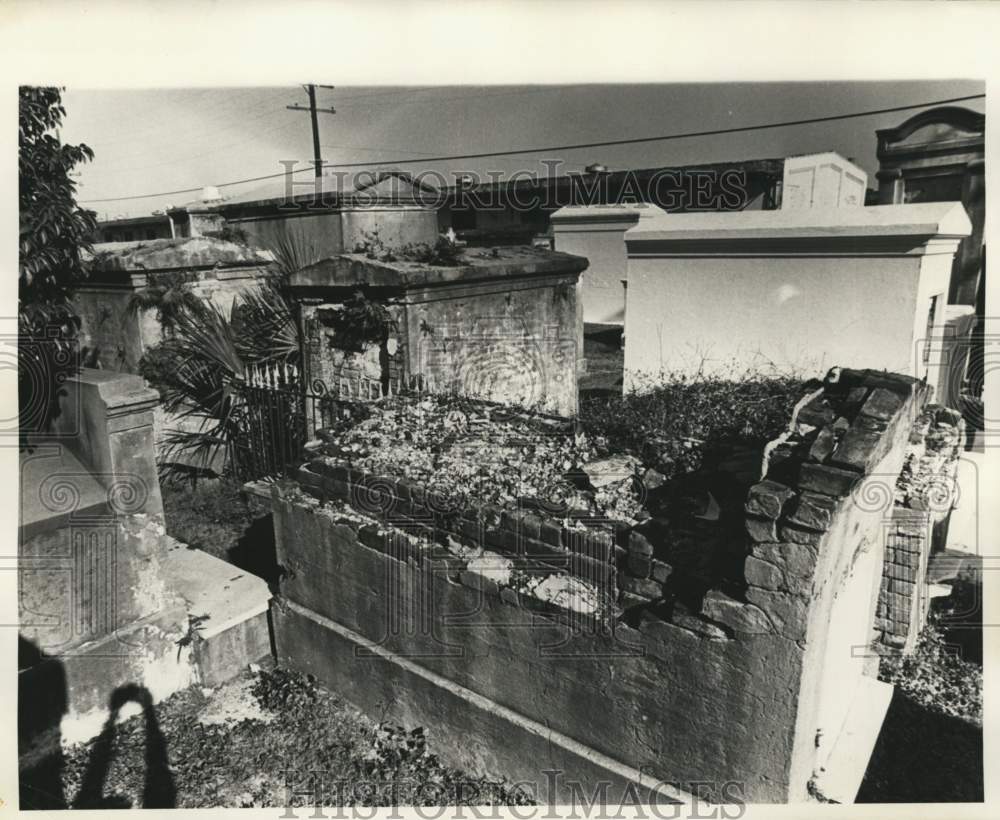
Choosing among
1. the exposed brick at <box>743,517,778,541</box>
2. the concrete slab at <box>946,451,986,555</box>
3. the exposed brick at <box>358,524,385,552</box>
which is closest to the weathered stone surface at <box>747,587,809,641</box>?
the exposed brick at <box>743,517,778,541</box>

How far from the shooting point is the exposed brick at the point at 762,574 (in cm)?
254

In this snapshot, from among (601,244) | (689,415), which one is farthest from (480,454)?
(601,244)

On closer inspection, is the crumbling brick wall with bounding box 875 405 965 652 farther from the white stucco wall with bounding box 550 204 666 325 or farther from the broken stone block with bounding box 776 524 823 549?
the white stucco wall with bounding box 550 204 666 325

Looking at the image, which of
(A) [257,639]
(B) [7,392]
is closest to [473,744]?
(A) [257,639]

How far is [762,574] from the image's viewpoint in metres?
2.56

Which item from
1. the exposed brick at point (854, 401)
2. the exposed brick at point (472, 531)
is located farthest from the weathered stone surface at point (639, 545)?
the exposed brick at point (854, 401)

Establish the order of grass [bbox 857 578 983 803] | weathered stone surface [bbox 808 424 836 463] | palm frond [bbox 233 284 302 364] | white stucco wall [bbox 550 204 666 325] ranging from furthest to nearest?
white stucco wall [bbox 550 204 666 325] < palm frond [bbox 233 284 302 364] < grass [bbox 857 578 983 803] < weathered stone surface [bbox 808 424 836 463]

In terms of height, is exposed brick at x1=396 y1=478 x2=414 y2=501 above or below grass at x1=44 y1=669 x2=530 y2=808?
above

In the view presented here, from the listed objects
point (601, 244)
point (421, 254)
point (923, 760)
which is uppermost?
point (601, 244)

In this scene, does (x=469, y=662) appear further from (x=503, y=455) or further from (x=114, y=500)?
(x=114, y=500)

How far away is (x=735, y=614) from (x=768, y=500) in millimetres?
487

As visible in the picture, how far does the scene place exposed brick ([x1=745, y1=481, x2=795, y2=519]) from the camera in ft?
8.21

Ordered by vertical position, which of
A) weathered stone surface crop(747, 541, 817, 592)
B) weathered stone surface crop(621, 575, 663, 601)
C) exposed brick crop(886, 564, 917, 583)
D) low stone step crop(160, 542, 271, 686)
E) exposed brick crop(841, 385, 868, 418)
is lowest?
low stone step crop(160, 542, 271, 686)

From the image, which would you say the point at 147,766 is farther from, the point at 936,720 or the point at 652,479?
the point at 936,720
